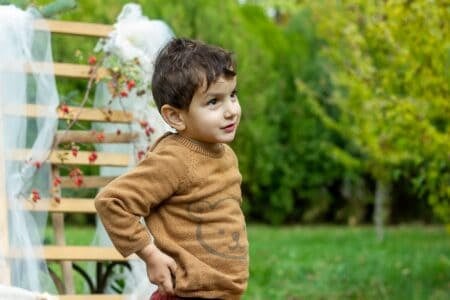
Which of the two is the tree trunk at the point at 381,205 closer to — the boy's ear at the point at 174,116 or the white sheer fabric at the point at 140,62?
the white sheer fabric at the point at 140,62

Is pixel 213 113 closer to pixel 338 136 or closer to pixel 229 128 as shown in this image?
pixel 229 128

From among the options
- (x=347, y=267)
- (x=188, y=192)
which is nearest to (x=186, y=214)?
(x=188, y=192)

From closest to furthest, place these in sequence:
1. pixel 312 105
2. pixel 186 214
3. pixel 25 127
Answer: pixel 186 214
pixel 25 127
pixel 312 105

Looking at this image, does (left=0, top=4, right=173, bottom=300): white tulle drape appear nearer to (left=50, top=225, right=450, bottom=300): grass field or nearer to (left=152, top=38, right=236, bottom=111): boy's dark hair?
(left=152, top=38, right=236, bottom=111): boy's dark hair

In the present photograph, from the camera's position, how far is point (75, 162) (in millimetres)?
5051

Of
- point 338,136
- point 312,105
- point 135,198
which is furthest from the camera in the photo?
point 338,136

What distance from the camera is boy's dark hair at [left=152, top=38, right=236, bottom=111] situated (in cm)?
344

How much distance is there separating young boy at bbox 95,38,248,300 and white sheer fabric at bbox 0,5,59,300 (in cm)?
116

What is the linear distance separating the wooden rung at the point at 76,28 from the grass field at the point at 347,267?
2691mm

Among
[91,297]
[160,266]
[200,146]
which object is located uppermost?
[200,146]

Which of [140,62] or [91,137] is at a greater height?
[140,62]

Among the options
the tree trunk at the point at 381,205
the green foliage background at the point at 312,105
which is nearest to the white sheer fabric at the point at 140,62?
the green foliage background at the point at 312,105

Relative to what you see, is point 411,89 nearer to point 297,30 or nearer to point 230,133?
point 230,133

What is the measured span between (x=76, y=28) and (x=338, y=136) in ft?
35.2
